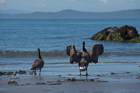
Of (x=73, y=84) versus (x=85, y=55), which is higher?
(x=85, y=55)

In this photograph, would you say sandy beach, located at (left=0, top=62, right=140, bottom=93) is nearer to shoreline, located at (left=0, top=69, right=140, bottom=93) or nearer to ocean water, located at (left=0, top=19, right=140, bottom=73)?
shoreline, located at (left=0, top=69, right=140, bottom=93)

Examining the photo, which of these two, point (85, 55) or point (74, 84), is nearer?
point (74, 84)

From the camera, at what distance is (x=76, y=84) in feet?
40.9

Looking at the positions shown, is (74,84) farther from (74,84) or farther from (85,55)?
(85,55)

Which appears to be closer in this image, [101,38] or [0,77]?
[0,77]

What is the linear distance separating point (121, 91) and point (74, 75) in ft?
14.0

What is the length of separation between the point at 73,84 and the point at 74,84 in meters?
0.04

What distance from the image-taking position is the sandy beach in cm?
1126

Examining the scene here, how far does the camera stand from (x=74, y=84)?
1244 cm

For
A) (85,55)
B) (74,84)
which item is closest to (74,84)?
(74,84)

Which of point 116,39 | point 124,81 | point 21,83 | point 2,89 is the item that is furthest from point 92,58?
point 116,39

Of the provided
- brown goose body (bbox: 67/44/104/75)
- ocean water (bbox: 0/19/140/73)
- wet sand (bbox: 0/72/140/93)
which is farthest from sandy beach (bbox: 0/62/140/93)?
ocean water (bbox: 0/19/140/73)

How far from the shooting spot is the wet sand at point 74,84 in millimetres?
11266

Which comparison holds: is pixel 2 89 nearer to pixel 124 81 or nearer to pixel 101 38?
pixel 124 81
